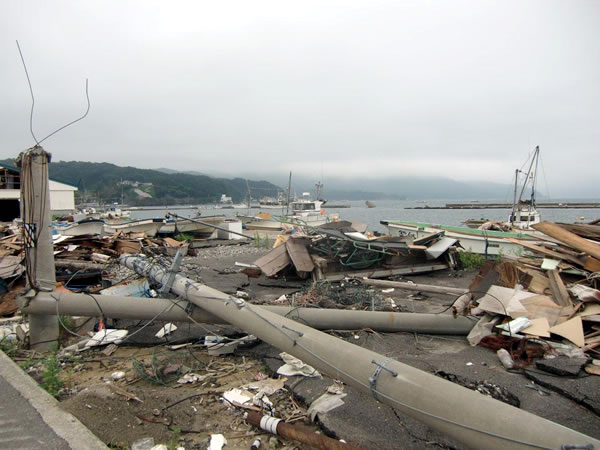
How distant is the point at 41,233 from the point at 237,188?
172597 millimetres

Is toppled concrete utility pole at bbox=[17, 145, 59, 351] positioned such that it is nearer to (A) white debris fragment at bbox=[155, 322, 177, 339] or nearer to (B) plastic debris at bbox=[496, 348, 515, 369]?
(A) white debris fragment at bbox=[155, 322, 177, 339]

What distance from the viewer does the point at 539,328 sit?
5305mm

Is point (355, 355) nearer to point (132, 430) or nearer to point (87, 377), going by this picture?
point (132, 430)

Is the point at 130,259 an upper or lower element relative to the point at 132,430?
upper

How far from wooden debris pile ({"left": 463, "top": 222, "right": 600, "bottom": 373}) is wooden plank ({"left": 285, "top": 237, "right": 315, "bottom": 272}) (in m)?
4.59

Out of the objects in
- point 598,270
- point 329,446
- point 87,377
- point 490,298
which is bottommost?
point 87,377

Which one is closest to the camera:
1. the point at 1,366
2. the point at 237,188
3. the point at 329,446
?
the point at 329,446

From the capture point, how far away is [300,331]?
13.0ft

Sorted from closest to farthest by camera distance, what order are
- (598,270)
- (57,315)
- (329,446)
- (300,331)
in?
1. (329,446)
2. (300,331)
3. (57,315)
4. (598,270)

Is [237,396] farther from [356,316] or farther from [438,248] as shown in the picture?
[438,248]

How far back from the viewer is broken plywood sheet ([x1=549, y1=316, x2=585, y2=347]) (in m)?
5.05

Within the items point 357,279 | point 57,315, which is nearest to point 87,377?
point 57,315

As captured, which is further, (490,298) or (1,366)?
(490,298)

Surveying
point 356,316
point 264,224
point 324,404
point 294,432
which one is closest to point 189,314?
point 356,316
